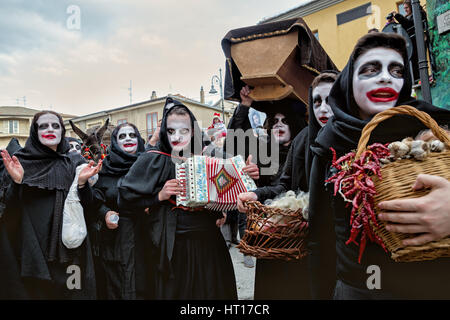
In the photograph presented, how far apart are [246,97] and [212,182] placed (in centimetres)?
114

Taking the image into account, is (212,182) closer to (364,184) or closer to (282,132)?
(282,132)

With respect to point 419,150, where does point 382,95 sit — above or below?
above

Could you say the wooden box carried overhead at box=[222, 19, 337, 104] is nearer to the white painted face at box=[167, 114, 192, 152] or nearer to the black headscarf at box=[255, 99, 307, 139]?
the black headscarf at box=[255, 99, 307, 139]

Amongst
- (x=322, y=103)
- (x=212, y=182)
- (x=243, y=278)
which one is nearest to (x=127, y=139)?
(x=212, y=182)

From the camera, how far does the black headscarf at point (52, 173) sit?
297 cm

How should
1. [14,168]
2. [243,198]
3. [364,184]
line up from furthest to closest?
[14,168]
[243,198]
[364,184]

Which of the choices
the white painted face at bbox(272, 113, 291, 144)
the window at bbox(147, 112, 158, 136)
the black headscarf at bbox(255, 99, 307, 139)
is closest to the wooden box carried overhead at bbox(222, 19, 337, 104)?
the black headscarf at bbox(255, 99, 307, 139)

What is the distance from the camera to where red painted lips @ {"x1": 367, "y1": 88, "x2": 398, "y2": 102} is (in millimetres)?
1554

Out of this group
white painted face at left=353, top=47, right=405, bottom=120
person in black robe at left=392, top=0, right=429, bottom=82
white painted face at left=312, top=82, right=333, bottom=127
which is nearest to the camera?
white painted face at left=353, top=47, right=405, bottom=120

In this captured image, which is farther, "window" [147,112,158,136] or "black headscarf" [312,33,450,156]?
"window" [147,112,158,136]

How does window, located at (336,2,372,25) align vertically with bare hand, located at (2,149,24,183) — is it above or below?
above

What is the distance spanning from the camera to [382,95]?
1.57 metres

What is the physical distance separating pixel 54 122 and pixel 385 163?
10.5 ft

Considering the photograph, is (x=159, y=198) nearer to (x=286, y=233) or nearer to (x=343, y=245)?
(x=286, y=233)
